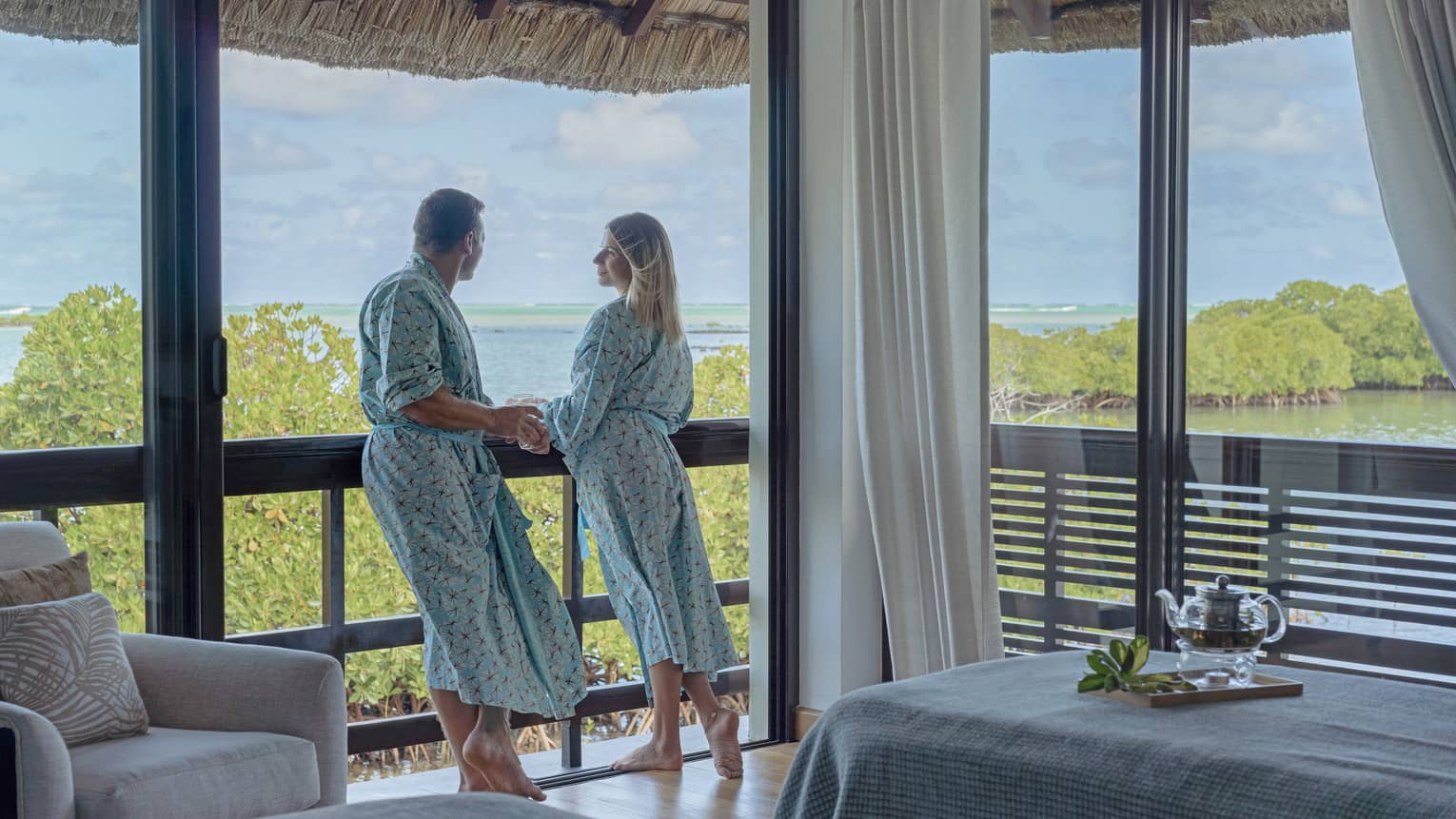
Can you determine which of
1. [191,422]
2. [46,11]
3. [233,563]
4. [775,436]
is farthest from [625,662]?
[46,11]

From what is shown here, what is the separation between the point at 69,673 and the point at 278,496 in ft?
3.44

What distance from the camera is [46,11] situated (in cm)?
333

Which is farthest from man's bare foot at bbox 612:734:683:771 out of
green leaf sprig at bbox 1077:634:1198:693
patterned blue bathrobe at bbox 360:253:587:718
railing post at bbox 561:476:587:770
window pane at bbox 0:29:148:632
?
green leaf sprig at bbox 1077:634:1198:693

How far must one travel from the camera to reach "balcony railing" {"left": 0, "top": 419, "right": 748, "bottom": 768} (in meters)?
3.33

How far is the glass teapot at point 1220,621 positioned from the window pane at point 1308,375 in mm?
1190

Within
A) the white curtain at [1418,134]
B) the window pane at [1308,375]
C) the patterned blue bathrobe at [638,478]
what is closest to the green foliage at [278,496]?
the patterned blue bathrobe at [638,478]

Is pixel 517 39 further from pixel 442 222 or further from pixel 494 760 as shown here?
pixel 494 760

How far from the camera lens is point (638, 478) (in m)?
4.30

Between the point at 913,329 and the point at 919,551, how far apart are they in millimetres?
668

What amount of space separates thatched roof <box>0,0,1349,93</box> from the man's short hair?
65cm

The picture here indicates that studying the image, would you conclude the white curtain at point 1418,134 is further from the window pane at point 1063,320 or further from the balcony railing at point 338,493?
the balcony railing at point 338,493

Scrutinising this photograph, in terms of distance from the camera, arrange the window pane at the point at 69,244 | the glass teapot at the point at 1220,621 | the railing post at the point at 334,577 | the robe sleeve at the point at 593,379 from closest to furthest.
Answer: the glass teapot at the point at 1220,621, the window pane at the point at 69,244, the railing post at the point at 334,577, the robe sleeve at the point at 593,379

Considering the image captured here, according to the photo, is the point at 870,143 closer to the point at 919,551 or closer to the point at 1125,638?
the point at 919,551

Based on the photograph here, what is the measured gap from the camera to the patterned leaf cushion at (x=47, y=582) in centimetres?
291
